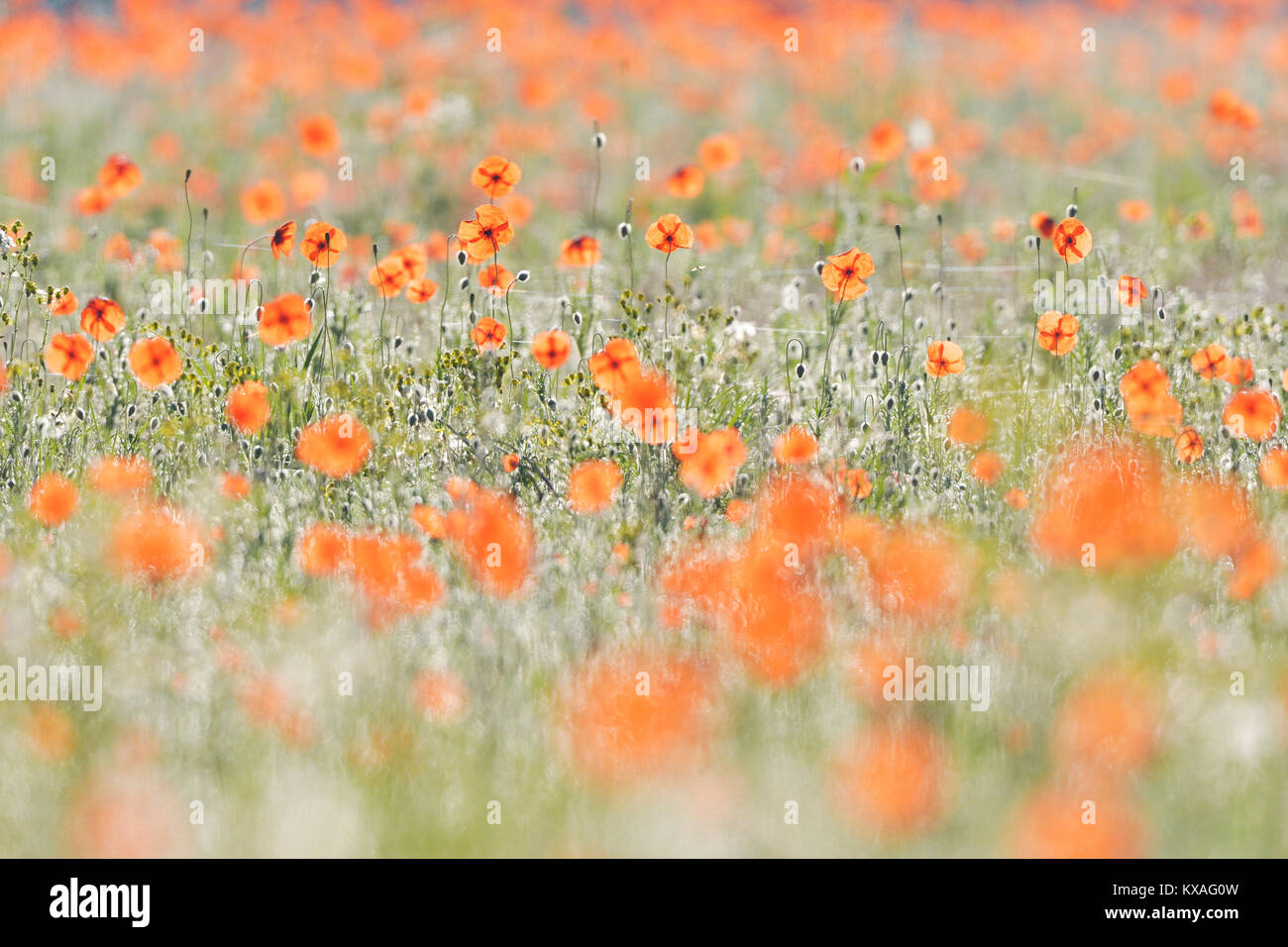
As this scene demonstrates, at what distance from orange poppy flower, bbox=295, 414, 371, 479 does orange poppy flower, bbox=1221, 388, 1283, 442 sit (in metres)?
1.92

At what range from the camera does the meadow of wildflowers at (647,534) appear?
225 centimetres

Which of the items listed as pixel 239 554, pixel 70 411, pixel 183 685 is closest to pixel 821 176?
pixel 70 411

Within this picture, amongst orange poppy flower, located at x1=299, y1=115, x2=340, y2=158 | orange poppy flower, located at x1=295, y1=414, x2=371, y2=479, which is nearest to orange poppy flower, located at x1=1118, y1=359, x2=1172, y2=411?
orange poppy flower, located at x1=295, y1=414, x2=371, y2=479

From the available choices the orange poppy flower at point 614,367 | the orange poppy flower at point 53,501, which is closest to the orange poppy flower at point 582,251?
the orange poppy flower at point 614,367

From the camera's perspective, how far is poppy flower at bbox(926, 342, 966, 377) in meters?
3.57

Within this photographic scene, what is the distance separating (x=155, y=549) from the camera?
2.80 metres

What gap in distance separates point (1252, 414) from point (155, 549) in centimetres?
233

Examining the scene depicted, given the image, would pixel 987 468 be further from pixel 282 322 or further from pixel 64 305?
pixel 64 305

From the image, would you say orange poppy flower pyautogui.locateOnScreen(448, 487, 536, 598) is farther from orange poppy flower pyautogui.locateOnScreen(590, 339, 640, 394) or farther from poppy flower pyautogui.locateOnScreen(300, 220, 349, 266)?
poppy flower pyautogui.locateOnScreen(300, 220, 349, 266)

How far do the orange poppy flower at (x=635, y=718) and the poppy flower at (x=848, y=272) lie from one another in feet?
4.70

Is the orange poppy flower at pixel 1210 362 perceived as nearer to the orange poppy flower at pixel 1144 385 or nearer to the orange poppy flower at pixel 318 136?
the orange poppy flower at pixel 1144 385

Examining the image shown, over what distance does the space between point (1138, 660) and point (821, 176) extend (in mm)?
4500

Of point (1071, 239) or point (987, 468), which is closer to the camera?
point (987, 468)

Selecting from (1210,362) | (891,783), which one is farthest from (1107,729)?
(1210,362)
